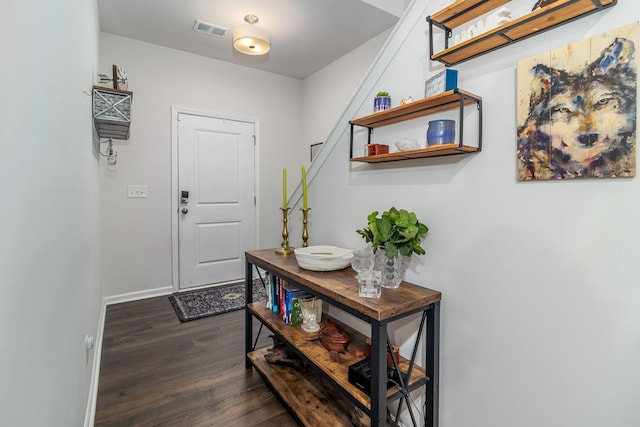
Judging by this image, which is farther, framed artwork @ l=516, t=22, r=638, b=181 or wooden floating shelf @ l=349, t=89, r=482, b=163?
wooden floating shelf @ l=349, t=89, r=482, b=163

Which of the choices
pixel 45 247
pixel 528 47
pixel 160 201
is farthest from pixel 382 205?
pixel 160 201

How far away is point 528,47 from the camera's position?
3.44ft

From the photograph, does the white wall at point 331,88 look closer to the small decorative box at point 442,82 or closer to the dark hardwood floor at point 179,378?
the small decorative box at point 442,82

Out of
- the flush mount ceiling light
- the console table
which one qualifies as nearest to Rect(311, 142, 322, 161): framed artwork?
the flush mount ceiling light

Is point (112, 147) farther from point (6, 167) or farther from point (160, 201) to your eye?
point (6, 167)

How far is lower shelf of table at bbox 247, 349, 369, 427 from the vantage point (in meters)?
1.52

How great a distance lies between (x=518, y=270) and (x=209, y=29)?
3.20 m

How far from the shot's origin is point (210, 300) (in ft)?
10.8

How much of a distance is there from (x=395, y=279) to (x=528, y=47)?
0.93 metres

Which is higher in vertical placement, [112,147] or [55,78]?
[112,147]

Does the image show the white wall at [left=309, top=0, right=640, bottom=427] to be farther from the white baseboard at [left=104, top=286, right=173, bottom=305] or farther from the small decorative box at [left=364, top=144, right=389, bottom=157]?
the white baseboard at [left=104, top=286, right=173, bottom=305]

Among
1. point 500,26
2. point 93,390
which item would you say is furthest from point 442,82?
point 93,390

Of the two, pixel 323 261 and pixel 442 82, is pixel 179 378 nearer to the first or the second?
pixel 323 261

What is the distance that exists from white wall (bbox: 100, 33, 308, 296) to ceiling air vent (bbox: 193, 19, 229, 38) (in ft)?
1.87
